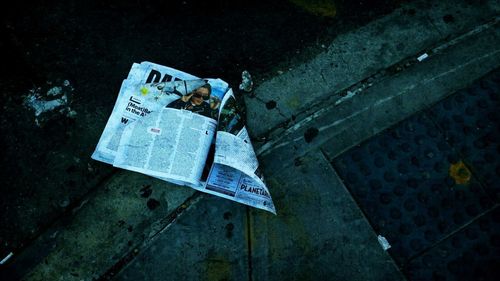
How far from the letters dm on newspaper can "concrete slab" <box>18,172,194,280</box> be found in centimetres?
9

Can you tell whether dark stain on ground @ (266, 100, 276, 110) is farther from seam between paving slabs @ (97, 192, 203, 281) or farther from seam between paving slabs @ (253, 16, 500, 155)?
seam between paving slabs @ (97, 192, 203, 281)

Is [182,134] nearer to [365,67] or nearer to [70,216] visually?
[70,216]

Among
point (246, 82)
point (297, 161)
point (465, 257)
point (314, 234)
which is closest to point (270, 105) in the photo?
point (246, 82)

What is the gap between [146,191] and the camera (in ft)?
5.50

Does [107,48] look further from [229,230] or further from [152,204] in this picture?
[229,230]

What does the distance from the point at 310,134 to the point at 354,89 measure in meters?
0.34

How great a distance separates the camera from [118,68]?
180 centimetres

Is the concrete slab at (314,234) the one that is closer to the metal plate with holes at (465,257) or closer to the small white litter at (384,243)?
the small white litter at (384,243)

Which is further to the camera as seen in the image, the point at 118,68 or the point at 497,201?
the point at 118,68

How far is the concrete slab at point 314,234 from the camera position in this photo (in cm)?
162

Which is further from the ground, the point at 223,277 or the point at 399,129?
the point at 399,129

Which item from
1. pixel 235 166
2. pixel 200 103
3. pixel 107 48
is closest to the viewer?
pixel 235 166

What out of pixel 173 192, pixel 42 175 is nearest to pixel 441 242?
pixel 173 192

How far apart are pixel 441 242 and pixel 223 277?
41.5 inches
